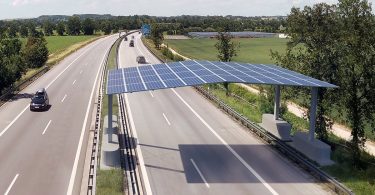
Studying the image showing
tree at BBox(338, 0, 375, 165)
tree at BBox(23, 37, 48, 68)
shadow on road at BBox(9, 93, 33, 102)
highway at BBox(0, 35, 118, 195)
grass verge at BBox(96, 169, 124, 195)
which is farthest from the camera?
tree at BBox(23, 37, 48, 68)

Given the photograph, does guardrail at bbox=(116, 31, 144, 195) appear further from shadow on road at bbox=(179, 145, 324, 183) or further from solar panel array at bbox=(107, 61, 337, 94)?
solar panel array at bbox=(107, 61, 337, 94)

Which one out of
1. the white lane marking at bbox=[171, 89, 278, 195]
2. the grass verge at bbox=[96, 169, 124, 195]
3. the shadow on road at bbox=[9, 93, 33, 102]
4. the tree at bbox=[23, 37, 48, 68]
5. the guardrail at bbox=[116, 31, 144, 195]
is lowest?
Answer: the white lane marking at bbox=[171, 89, 278, 195]

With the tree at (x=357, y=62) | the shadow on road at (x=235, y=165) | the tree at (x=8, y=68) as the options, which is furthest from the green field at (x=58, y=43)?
the tree at (x=357, y=62)

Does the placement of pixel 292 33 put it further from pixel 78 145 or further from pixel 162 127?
pixel 78 145

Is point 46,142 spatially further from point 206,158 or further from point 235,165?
point 235,165

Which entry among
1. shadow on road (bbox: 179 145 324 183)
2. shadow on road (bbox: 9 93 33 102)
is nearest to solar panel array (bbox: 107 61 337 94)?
shadow on road (bbox: 179 145 324 183)

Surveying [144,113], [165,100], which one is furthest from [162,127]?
[165,100]
